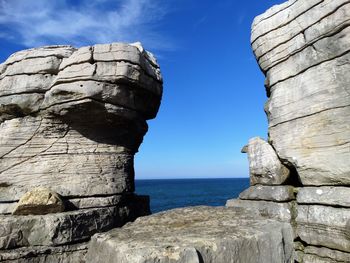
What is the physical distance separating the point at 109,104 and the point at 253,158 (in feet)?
8.16

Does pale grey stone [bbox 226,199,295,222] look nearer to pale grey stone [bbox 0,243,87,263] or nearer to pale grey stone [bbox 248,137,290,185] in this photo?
pale grey stone [bbox 248,137,290,185]

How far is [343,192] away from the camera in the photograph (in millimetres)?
4418

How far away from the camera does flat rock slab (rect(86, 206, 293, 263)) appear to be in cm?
199

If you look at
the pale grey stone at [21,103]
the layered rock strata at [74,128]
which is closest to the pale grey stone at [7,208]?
the layered rock strata at [74,128]

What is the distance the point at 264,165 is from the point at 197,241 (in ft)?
12.0

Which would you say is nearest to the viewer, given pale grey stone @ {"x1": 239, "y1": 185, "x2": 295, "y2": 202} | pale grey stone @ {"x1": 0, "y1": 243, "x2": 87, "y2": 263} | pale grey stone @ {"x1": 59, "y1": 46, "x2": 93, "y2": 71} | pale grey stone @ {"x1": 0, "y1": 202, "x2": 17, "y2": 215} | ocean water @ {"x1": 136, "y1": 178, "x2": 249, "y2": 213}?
pale grey stone @ {"x1": 0, "y1": 243, "x2": 87, "y2": 263}

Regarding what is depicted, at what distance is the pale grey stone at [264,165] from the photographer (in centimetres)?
533

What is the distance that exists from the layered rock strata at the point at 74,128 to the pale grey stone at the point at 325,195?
253cm

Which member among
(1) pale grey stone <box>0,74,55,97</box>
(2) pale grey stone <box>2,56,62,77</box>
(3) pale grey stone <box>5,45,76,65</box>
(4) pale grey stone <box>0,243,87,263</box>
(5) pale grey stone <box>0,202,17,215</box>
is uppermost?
(3) pale grey stone <box>5,45,76,65</box>

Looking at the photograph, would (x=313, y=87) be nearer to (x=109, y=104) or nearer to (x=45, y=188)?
(x=109, y=104)

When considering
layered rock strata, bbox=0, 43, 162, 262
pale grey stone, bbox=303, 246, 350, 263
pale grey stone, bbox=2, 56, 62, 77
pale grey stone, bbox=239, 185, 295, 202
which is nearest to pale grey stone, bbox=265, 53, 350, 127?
pale grey stone, bbox=239, 185, 295, 202

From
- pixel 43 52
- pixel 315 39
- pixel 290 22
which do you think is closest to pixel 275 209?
pixel 315 39

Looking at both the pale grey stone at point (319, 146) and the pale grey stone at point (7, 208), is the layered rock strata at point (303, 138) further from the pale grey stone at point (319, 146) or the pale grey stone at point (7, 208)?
the pale grey stone at point (7, 208)

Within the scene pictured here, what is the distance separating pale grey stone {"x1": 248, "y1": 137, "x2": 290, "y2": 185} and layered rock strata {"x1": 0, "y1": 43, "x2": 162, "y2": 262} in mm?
1899
